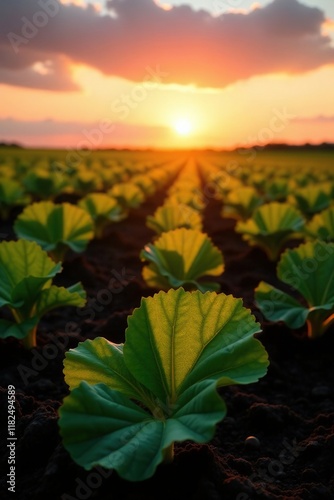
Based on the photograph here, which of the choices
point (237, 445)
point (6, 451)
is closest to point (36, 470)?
point (6, 451)

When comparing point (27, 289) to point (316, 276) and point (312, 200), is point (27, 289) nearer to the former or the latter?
point (316, 276)

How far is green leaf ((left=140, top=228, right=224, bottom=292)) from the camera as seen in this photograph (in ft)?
11.1

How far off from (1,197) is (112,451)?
6.55m

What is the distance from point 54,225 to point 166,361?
2878 mm

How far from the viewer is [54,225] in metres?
4.36

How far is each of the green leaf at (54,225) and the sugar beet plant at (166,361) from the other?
106 inches

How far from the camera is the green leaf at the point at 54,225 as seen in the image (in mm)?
4320

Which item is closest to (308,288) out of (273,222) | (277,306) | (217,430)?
(277,306)

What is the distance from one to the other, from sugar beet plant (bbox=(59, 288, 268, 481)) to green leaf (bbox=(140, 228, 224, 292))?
5.41 ft

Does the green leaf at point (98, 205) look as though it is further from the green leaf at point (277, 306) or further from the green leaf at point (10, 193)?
the green leaf at point (277, 306)

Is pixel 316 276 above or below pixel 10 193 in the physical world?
below

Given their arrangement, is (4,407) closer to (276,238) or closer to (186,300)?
(186,300)

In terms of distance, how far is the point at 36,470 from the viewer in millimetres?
1809

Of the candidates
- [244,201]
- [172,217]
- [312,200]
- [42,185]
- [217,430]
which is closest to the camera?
[217,430]
